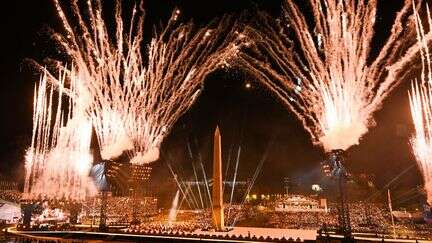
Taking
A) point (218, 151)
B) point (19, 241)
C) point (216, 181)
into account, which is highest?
point (218, 151)

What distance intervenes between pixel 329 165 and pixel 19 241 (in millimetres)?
26593

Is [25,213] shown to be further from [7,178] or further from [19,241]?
[7,178]

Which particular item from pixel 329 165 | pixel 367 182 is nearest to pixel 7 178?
pixel 329 165

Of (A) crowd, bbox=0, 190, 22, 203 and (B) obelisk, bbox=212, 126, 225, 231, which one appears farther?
(A) crowd, bbox=0, 190, 22, 203

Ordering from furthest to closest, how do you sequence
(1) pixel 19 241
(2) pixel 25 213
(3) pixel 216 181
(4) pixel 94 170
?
1. (4) pixel 94 170
2. (2) pixel 25 213
3. (3) pixel 216 181
4. (1) pixel 19 241

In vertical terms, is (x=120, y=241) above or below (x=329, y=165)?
below

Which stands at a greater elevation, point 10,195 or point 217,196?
point 10,195

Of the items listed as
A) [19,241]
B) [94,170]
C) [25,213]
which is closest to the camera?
[19,241]

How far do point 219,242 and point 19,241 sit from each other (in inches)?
698

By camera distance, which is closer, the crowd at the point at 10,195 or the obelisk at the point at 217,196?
the obelisk at the point at 217,196

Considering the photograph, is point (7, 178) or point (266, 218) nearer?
point (266, 218)

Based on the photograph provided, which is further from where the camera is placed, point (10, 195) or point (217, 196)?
point (10, 195)

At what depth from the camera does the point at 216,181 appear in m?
33.8

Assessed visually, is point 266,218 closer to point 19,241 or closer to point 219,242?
point 219,242
